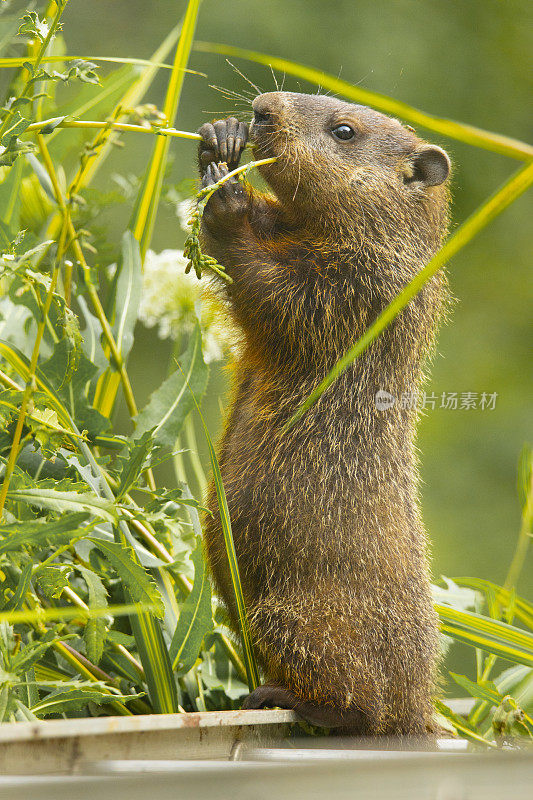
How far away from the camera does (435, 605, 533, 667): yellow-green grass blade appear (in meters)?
0.76

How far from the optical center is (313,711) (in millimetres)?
727

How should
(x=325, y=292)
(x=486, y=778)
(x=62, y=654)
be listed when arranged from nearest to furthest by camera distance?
1. (x=486, y=778)
2. (x=62, y=654)
3. (x=325, y=292)

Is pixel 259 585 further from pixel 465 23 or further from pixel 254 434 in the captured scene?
pixel 465 23

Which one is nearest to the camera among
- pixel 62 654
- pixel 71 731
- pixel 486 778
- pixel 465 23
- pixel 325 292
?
pixel 486 778

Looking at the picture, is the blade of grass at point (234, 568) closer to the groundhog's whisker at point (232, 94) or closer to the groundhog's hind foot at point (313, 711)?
the groundhog's hind foot at point (313, 711)

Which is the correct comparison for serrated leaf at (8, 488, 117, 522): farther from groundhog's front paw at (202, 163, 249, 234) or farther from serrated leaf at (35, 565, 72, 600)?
groundhog's front paw at (202, 163, 249, 234)

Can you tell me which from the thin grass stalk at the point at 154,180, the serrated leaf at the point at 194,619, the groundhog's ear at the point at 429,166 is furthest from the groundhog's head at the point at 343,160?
the serrated leaf at the point at 194,619

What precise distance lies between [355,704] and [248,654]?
0.11 meters

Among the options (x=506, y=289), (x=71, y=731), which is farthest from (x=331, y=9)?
(x=71, y=731)

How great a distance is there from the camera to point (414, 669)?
2.57 feet

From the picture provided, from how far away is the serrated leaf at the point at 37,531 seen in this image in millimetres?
562

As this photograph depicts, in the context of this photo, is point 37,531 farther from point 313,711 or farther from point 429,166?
point 429,166

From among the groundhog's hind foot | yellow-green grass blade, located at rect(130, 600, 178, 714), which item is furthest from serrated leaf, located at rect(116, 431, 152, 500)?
the groundhog's hind foot

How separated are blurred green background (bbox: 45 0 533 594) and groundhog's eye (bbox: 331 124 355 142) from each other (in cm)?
24
